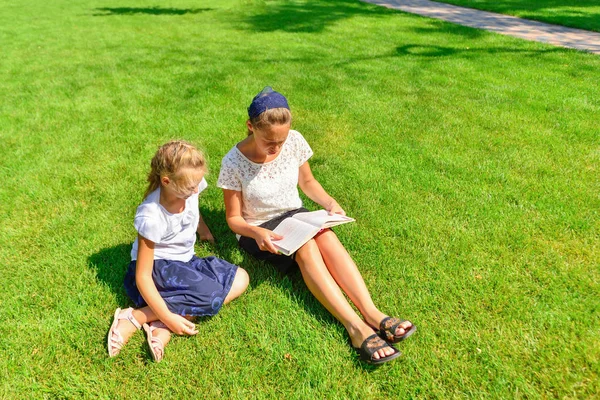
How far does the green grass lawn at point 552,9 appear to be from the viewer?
32.4ft

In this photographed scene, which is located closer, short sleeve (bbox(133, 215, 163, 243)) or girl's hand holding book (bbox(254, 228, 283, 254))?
short sleeve (bbox(133, 215, 163, 243))

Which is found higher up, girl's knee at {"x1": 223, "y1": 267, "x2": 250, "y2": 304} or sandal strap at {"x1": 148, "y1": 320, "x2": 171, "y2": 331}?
girl's knee at {"x1": 223, "y1": 267, "x2": 250, "y2": 304}

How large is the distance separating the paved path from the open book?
738 cm

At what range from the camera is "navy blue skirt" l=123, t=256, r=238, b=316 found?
8.72ft

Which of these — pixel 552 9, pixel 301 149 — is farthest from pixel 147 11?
pixel 301 149

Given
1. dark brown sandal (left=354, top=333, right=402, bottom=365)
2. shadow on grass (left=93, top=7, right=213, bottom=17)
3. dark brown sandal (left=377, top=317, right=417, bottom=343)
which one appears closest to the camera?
dark brown sandal (left=354, top=333, right=402, bottom=365)

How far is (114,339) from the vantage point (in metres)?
2.53

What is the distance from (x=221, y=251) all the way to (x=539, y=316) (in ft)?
7.25

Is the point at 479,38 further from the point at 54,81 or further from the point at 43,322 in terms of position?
the point at 43,322

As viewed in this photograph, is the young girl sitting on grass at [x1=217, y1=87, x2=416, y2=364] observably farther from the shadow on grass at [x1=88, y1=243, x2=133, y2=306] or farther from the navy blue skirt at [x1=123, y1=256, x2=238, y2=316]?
the shadow on grass at [x1=88, y1=243, x2=133, y2=306]

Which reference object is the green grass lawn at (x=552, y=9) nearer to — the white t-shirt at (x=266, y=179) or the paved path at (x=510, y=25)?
the paved path at (x=510, y=25)

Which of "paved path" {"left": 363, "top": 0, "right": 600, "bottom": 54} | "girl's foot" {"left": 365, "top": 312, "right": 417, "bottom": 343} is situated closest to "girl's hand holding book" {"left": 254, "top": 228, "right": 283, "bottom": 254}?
"girl's foot" {"left": 365, "top": 312, "right": 417, "bottom": 343}

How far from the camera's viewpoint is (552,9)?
36.7 ft

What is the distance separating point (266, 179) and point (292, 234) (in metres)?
0.45
